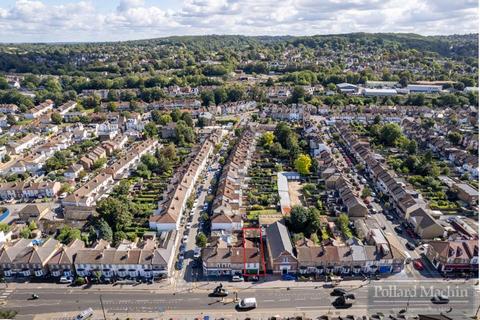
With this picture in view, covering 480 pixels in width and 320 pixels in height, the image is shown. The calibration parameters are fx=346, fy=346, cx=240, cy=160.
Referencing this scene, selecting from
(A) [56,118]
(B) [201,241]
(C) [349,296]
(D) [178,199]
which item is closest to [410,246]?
(C) [349,296]

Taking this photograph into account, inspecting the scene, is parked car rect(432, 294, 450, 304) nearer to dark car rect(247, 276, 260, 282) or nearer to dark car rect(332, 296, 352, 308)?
dark car rect(332, 296, 352, 308)

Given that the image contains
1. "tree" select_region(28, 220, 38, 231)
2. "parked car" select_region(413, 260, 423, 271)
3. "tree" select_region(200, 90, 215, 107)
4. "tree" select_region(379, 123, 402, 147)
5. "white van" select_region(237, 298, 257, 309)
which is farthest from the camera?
"tree" select_region(200, 90, 215, 107)

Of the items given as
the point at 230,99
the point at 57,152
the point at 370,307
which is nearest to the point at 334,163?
the point at 370,307

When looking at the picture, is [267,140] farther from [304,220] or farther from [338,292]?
[338,292]

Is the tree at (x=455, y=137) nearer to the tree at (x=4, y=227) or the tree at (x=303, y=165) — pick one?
the tree at (x=303, y=165)

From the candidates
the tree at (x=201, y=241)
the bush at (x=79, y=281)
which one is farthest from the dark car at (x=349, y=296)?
the bush at (x=79, y=281)

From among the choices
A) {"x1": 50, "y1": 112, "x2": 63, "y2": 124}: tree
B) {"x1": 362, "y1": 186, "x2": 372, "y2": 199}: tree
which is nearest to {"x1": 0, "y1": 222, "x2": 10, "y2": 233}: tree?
{"x1": 362, "y1": 186, "x2": 372, "y2": 199}: tree

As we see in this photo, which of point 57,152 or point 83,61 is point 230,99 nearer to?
point 57,152
